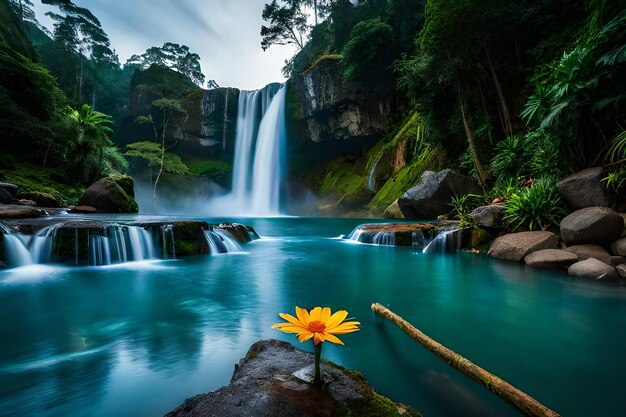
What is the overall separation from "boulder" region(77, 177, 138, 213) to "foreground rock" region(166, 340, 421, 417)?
1580 cm

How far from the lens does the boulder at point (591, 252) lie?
17.2ft

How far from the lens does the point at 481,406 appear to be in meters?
1.77

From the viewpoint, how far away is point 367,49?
2019cm

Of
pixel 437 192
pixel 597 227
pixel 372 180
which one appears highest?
pixel 372 180

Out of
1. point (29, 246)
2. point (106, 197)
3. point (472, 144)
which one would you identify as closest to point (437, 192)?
point (472, 144)

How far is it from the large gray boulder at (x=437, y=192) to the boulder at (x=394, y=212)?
2404 millimetres

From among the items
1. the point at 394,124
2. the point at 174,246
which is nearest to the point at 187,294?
the point at 174,246

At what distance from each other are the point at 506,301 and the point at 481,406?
9.12ft

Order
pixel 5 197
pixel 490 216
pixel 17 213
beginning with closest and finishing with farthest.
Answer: pixel 17 213 → pixel 490 216 → pixel 5 197

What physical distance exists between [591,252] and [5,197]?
1704 cm

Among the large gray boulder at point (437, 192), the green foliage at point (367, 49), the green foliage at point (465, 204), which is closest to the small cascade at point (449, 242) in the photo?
the green foliage at point (465, 204)

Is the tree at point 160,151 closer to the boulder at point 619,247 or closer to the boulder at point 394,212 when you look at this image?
the boulder at point 394,212

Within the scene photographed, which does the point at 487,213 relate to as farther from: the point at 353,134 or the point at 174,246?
the point at 353,134

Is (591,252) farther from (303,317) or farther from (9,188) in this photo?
(9,188)
